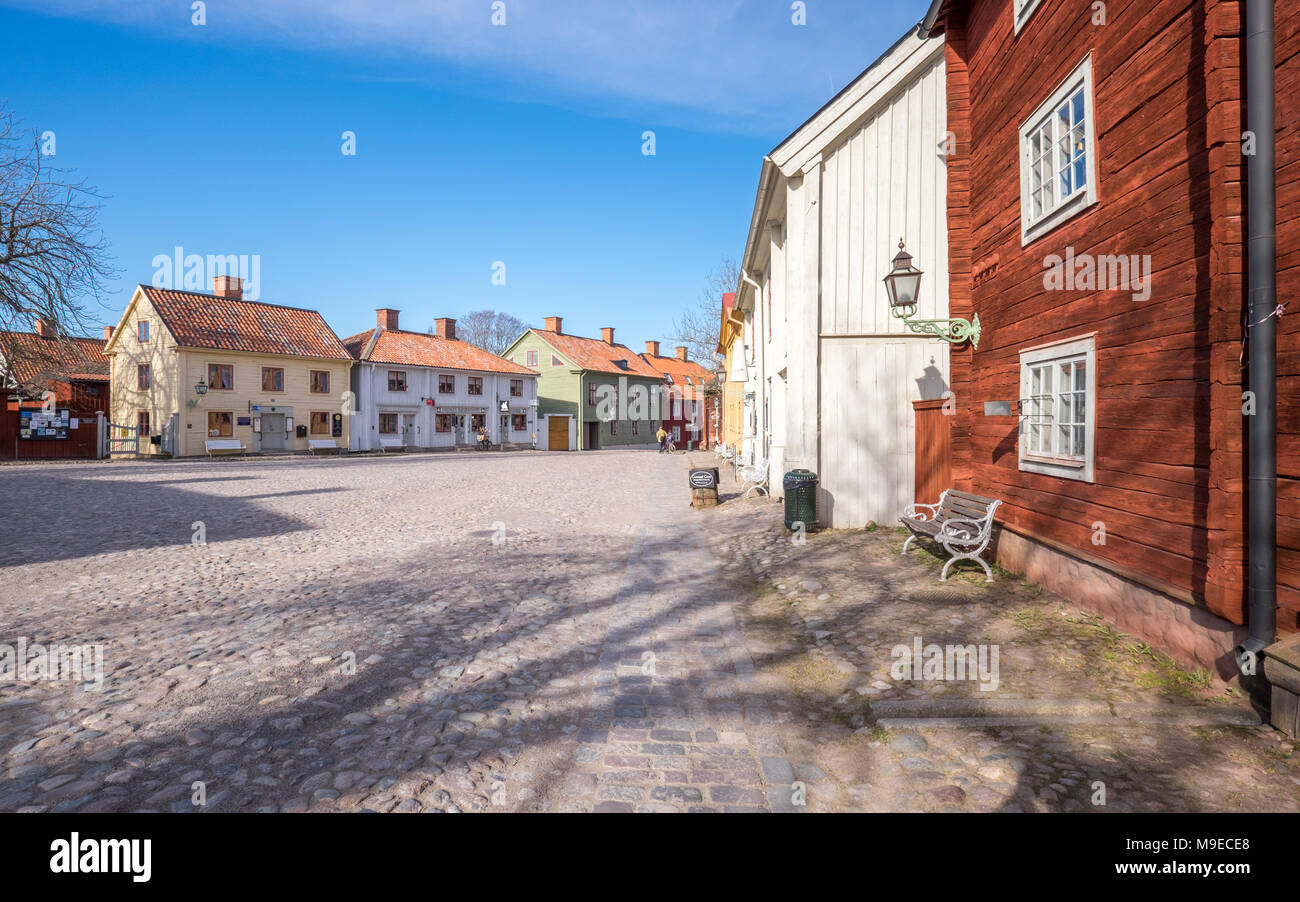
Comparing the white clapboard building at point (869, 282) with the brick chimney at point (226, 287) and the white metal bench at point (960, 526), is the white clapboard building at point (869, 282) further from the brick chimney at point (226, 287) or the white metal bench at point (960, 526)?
the brick chimney at point (226, 287)

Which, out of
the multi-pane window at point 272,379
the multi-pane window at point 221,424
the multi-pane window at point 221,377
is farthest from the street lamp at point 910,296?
the multi-pane window at point 272,379

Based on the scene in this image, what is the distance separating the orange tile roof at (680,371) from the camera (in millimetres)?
61188

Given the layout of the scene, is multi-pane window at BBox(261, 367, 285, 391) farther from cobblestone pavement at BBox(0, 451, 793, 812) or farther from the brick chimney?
cobblestone pavement at BBox(0, 451, 793, 812)

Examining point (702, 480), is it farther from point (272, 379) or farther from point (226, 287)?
point (226, 287)

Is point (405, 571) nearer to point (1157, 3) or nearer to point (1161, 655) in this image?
point (1161, 655)

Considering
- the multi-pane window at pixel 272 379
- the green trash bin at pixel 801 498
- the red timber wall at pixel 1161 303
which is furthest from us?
the multi-pane window at pixel 272 379

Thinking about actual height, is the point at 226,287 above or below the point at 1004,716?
above

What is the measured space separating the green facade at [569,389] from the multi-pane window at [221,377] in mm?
19592

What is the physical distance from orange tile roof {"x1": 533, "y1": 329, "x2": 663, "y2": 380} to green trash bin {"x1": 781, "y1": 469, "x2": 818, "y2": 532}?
40.4 meters

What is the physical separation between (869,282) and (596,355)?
4422 cm

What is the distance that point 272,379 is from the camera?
36281 mm

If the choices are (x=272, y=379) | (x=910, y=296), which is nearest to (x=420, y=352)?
(x=272, y=379)

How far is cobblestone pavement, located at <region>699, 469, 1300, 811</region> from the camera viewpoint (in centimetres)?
318

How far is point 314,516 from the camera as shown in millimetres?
12398
